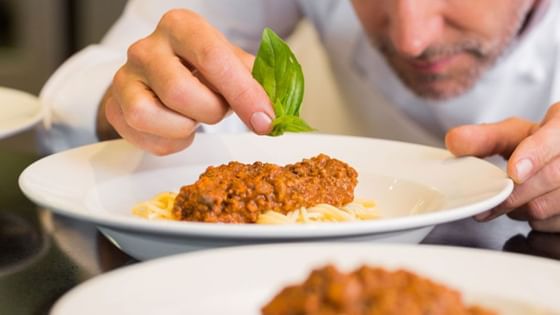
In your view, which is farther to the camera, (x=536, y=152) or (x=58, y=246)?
(x=536, y=152)

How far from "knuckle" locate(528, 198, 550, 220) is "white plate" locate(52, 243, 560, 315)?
1.45 feet

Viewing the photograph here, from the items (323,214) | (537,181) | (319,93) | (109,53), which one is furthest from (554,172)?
(319,93)

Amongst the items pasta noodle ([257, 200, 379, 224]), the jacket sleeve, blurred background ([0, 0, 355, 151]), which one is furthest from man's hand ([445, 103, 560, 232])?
blurred background ([0, 0, 355, 151])

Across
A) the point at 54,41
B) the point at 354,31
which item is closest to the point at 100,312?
the point at 354,31

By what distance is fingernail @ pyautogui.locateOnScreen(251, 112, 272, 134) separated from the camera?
44.8 inches

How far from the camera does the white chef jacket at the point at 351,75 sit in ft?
6.35

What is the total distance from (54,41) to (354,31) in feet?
7.39

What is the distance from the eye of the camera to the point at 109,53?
82.5 inches

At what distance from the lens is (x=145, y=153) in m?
1.33

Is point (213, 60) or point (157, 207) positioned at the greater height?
point (213, 60)

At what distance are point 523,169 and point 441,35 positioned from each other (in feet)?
2.25

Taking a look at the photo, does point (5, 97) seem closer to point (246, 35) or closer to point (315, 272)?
point (246, 35)

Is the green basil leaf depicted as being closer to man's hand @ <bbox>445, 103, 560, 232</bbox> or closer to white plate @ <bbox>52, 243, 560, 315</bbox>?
man's hand @ <bbox>445, 103, 560, 232</bbox>

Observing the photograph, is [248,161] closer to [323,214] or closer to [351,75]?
[323,214]
